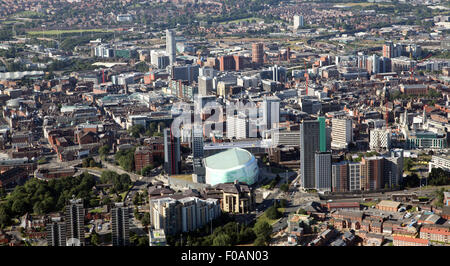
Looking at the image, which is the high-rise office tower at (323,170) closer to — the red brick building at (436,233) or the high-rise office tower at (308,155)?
the high-rise office tower at (308,155)

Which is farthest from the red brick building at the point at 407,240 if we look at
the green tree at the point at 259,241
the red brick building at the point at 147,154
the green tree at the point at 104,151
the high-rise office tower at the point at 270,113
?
the green tree at the point at 104,151

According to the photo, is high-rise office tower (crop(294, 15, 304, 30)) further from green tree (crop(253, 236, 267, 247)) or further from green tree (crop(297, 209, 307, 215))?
green tree (crop(253, 236, 267, 247))

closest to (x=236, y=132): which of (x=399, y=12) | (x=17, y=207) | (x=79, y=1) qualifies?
(x=17, y=207)

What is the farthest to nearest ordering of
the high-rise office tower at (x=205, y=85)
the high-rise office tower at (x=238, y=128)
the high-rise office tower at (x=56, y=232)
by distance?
the high-rise office tower at (x=205, y=85), the high-rise office tower at (x=238, y=128), the high-rise office tower at (x=56, y=232)

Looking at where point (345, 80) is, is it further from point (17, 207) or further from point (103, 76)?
point (17, 207)

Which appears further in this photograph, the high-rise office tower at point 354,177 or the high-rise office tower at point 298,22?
the high-rise office tower at point 298,22

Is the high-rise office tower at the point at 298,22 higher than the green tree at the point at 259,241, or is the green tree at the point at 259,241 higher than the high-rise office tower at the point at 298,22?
the high-rise office tower at the point at 298,22

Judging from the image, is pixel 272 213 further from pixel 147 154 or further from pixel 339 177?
pixel 147 154
